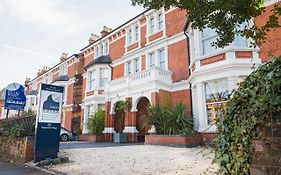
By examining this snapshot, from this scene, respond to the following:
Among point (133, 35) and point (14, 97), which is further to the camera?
point (133, 35)

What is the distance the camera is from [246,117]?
102 inches

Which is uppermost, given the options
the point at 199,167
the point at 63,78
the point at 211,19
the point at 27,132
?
the point at 63,78

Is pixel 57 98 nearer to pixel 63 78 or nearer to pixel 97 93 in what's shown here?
pixel 97 93

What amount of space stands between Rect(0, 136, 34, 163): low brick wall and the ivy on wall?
7414mm

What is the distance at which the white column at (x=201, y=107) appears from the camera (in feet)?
43.2

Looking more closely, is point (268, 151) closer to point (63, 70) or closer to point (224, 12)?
point (224, 12)

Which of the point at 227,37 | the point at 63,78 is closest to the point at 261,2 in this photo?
the point at 227,37

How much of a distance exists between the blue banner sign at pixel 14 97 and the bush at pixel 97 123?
28.2 ft

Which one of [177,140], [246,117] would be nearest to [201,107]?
[177,140]

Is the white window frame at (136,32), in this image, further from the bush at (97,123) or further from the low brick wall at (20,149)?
the low brick wall at (20,149)

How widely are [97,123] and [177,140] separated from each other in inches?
373

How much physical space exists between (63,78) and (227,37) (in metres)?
27.6

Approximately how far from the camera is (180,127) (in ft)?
42.7

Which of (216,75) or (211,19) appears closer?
(211,19)
